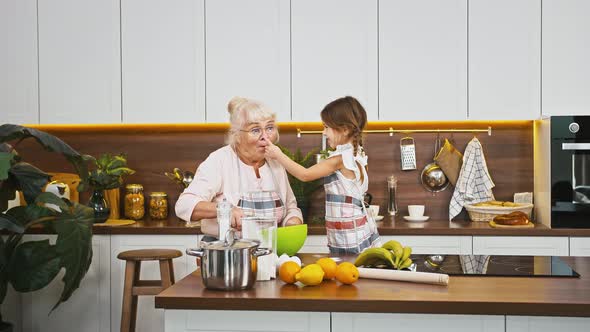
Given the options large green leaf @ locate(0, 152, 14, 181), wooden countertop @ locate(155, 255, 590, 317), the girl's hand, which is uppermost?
the girl's hand

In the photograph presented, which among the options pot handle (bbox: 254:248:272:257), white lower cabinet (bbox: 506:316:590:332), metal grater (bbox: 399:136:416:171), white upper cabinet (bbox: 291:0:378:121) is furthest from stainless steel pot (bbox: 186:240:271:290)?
metal grater (bbox: 399:136:416:171)

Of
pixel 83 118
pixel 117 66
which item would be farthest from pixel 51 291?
pixel 117 66

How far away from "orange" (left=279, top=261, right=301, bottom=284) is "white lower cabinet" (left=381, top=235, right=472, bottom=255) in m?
1.78

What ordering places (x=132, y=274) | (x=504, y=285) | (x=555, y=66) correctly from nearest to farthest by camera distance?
(x=504, y=285) < (x=132, y=274) < (x=555, y=66)

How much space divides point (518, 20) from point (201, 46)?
1.90m

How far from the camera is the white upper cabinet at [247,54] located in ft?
13.4

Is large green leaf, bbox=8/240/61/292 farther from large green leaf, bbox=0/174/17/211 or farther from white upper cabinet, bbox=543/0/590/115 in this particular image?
white upper cabinet, bbox=543/0/590/115

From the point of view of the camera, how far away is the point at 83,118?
422 centimetres

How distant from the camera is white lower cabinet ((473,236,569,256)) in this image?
12.1ft

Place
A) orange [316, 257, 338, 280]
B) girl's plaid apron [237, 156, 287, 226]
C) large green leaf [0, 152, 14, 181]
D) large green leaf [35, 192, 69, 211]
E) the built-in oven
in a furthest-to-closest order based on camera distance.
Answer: the built-in oven
large green leaf [35, 192, 69, 211]
large green leaf [0, 152, 14, 181]
girl's plaid apron [237, 156, 287, 226]
orange [316, 257, 338, 280]

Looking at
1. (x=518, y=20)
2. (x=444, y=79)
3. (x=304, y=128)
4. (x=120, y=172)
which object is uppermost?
(x=518, y=20)

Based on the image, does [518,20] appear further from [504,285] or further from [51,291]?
[51,291]

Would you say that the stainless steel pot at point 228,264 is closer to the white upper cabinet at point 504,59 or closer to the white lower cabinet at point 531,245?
the white lower cabinet at point 531,245

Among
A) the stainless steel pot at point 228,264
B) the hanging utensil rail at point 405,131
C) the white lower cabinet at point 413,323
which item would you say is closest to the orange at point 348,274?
the white lower cabinet at point 413,323
